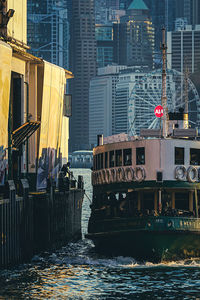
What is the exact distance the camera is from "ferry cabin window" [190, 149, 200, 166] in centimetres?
4528

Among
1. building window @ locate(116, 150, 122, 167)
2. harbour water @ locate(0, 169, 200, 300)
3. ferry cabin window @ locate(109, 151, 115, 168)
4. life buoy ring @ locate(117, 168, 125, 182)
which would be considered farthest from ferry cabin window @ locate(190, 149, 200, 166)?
harbour water @ locate(0, 169, 200, 300)

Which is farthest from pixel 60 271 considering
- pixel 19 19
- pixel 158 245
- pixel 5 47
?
pixel 19 19

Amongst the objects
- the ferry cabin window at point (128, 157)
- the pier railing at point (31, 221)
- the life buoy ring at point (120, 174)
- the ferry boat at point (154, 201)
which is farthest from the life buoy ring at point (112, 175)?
the pier railing at point (31, 221)

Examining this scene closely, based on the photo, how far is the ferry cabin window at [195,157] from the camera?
1783 inches

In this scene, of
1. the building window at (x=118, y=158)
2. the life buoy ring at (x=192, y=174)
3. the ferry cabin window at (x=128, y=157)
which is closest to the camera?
the life buoy ring at (x=192, y=174)

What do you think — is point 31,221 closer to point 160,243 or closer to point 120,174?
point 120,174

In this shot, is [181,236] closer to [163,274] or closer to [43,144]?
[163,274]

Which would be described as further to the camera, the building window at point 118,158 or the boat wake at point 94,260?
the building window at point 118,158

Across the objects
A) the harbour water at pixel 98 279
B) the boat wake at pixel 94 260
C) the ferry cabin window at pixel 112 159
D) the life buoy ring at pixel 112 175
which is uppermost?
the ferry cabin window at pixel 112 159

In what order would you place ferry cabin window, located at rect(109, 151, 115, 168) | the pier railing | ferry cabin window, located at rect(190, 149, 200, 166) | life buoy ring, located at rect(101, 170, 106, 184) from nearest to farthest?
the pier railing → ferry cabin window, located at rect(190, 149, 200, 166) → ferry cabin window, located at rect(109, 151, 115, 168) → life buoy ring, located at rect(101, 170, 106, 184)

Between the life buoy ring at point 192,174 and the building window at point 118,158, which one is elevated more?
the building window at point 118,158

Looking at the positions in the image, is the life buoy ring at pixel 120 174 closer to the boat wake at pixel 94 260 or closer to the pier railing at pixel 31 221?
the boat wake at pixel 94 260

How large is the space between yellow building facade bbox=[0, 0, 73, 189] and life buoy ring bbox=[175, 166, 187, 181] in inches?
361

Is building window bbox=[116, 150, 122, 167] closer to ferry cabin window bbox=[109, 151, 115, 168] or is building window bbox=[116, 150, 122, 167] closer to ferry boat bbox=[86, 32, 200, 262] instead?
ferry boat bbox=[86, 32, 200, 262]
